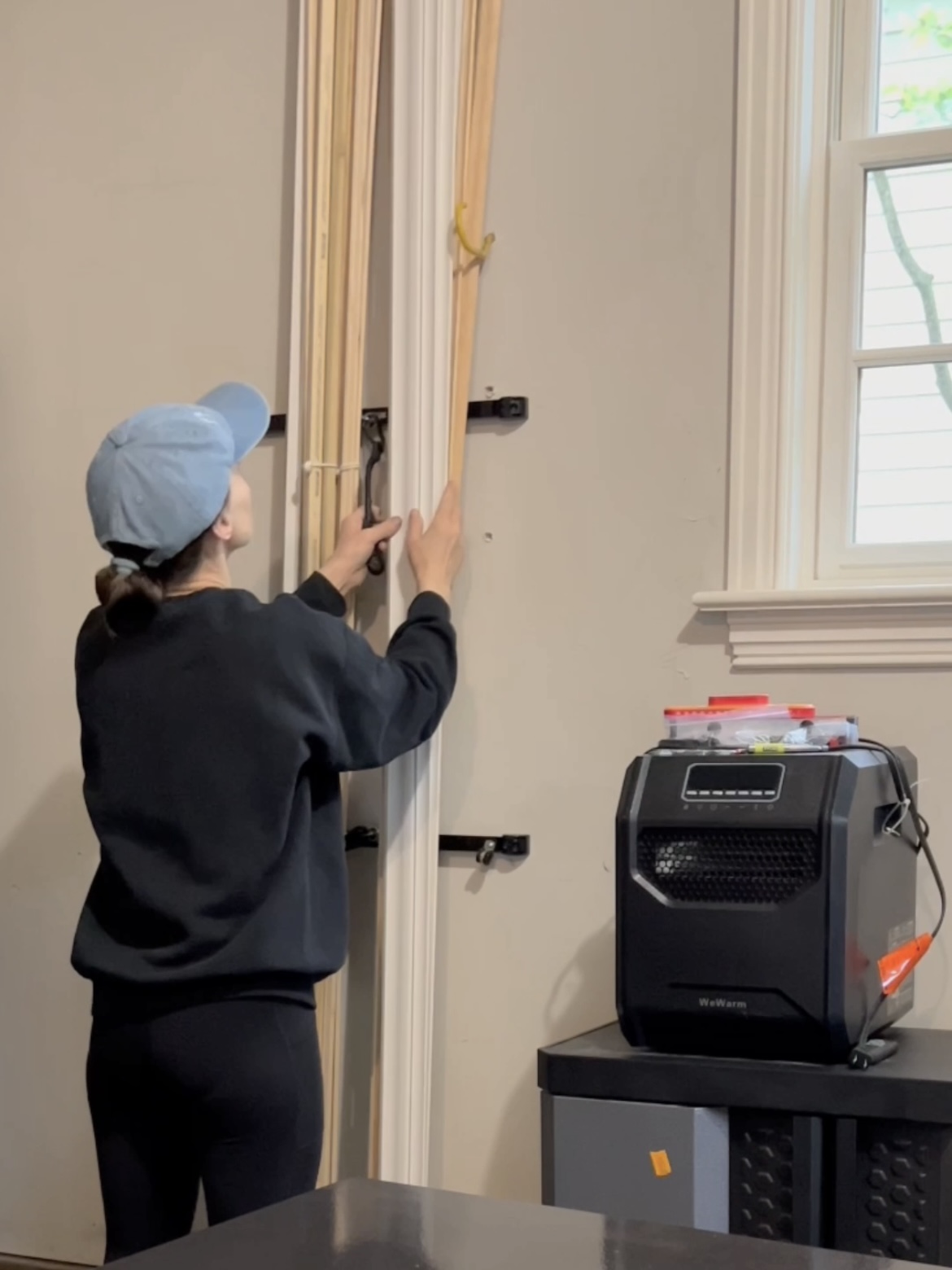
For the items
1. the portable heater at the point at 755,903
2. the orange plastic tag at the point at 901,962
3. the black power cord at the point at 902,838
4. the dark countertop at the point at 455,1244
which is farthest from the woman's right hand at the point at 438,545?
the dark countertop at the point at 455,1244

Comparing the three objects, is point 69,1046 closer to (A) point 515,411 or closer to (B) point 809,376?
(A) point 515,411

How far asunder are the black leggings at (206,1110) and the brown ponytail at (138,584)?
1.54ft

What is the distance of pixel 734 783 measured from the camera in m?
1.72

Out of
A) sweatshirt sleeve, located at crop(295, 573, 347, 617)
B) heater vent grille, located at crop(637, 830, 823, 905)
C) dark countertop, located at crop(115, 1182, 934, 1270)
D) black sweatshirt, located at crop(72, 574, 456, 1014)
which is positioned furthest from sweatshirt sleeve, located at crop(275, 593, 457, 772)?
dark countertop, located at crop(115, 1182, 934, 1270)

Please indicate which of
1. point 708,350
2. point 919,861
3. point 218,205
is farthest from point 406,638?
point 218,205

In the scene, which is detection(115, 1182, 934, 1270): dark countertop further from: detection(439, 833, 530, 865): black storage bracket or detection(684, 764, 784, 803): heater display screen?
detection(439, 833, 530, 865): black storage bracket

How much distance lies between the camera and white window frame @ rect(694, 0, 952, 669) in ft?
6.93

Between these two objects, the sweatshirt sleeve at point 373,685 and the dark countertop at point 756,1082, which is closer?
the dark countertop at point 756,1082

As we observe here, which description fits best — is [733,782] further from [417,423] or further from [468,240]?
[468,240]

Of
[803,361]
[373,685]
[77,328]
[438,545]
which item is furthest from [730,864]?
[77,328]

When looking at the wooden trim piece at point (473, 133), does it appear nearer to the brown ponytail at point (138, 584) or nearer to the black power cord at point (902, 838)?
the brown ponytail at point (138, 584)

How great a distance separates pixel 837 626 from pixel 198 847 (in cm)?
98

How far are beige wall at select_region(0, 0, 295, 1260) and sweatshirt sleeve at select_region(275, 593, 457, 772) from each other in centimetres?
52

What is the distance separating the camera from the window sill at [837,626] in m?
2.05
